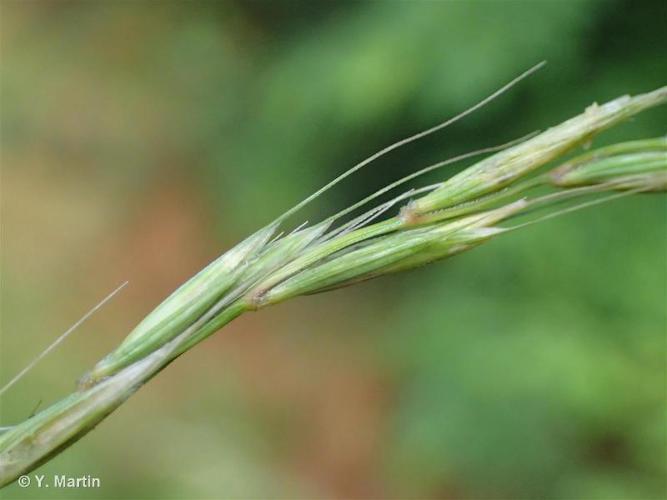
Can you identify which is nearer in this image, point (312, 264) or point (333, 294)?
point (312, 264)

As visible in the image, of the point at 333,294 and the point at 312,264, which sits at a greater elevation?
the point at 333,294

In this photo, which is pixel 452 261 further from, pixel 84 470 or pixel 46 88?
pixel 46 88

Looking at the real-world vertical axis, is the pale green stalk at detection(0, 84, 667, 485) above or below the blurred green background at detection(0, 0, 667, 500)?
below

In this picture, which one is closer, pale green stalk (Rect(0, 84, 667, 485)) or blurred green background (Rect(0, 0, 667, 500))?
pale green stalk (Rect(0, 84, 667, 485))

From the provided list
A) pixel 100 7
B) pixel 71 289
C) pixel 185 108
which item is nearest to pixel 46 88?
pixel 100 7

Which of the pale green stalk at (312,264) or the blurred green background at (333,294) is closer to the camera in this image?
the pale green stalk at (312,264)
